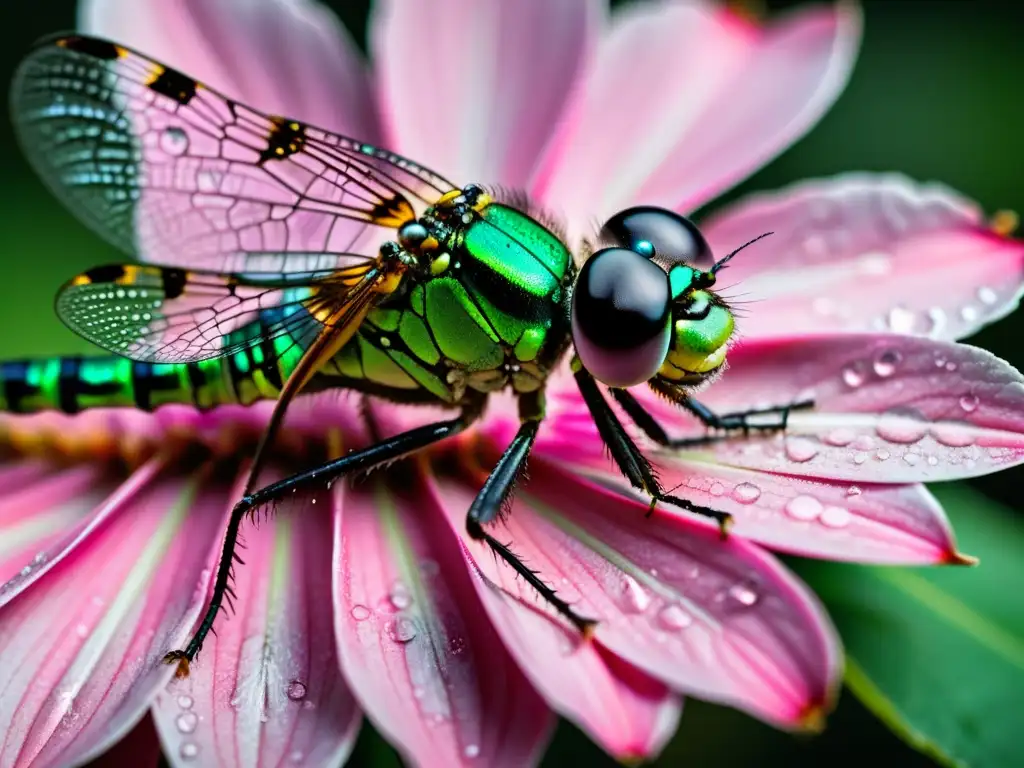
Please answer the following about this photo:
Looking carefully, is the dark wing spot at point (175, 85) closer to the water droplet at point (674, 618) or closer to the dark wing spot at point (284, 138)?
the dark wing spot at point (284, 138)

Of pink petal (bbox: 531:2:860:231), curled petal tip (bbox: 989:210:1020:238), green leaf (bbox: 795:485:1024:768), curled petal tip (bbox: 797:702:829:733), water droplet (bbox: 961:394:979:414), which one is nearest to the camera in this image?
curled petal tip (bbox: 797:702:829:733)

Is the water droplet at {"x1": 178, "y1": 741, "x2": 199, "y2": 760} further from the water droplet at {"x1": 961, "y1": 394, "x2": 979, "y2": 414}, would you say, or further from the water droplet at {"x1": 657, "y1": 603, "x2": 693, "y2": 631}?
the water droplet at {"x1": 961, "y1": 394, "x2": 979, "y2": 414}

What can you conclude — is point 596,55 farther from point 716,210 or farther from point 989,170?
point 989,170

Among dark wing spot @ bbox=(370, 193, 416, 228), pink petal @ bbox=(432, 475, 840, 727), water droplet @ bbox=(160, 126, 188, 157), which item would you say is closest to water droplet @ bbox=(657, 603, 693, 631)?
pink petal @ bbox=(432, 475, 840, 727)

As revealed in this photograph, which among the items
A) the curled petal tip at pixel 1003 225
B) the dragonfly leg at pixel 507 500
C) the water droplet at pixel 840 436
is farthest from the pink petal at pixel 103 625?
the curled petal tip at pixel 1003 225

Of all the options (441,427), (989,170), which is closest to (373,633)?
(441,427)

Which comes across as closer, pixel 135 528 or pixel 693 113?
pixel 135 528
